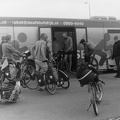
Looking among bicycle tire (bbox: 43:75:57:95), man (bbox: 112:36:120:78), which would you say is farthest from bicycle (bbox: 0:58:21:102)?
man (bbox: 112:36:120:78)

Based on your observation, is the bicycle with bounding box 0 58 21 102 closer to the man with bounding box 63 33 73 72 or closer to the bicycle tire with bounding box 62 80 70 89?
the bicycle tire with bounding box 62 80 70 89

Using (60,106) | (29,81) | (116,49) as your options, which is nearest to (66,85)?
(29,81)

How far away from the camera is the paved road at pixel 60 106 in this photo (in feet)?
18.7

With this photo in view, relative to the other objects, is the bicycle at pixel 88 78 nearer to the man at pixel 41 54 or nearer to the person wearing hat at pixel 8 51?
the person wearing hat at pixel 8 51

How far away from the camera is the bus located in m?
11.0

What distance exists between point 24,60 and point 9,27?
2.59 meters

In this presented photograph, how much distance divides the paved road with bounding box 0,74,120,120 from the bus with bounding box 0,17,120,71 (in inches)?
133

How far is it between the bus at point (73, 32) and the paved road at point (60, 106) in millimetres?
3375

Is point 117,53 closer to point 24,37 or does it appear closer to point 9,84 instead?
point 24,37

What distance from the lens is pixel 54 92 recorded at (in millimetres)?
8109

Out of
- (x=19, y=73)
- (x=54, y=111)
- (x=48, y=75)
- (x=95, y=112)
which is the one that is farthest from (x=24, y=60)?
(x=95, y=112)

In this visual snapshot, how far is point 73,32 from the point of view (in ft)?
40.3

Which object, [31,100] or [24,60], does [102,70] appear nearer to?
[24,60]

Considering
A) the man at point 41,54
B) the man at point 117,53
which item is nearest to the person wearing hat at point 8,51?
the man at point 41,54
